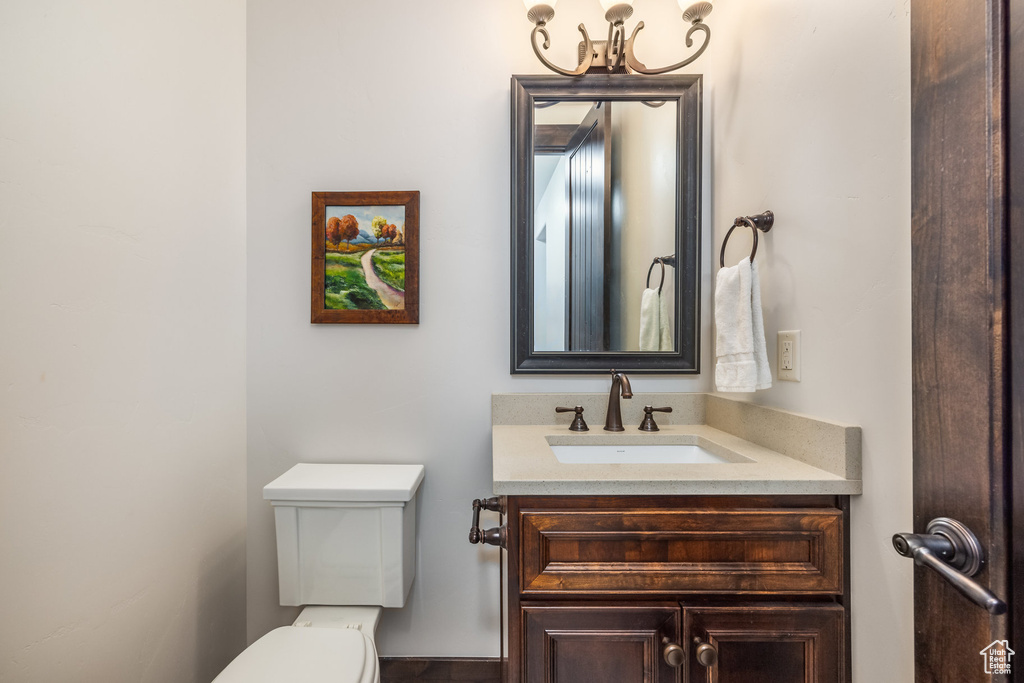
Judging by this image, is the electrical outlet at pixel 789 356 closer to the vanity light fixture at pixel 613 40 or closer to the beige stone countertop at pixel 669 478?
the beige stone countertop at pixel 669 478

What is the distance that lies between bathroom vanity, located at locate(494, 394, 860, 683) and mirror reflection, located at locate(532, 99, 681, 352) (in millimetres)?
671

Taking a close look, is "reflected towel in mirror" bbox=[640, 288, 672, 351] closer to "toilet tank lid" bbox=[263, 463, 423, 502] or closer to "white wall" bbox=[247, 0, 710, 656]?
"white wall" bbox=[247, 0, 710, 656]

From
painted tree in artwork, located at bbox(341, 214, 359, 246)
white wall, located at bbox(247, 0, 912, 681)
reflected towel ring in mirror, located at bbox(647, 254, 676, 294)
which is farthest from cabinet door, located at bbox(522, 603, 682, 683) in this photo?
painted tree in artwork, located at bbox(341, 214, 359, 246)

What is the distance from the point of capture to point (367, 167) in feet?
4.88

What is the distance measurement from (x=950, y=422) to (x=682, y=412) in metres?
0.91

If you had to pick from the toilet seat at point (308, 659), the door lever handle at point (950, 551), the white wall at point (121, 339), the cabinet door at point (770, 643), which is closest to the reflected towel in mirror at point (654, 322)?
the cabinet door at point (770, 643)

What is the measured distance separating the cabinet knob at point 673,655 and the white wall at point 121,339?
1.16 m

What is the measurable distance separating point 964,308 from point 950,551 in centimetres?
29

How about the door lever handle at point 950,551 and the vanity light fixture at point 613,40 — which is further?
the vanity light fixture at point 613,40

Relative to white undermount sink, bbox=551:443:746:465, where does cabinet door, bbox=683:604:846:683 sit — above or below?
below

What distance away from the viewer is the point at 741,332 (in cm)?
109

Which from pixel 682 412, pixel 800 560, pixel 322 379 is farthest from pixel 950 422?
pixel 322 379

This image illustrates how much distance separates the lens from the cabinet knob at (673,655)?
0.81m

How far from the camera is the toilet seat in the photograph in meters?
0.97
